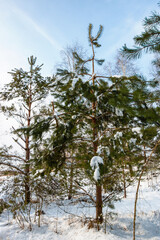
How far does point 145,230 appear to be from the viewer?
11.4 ft

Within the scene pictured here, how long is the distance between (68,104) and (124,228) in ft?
10.8

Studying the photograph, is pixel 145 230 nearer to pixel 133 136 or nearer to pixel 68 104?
pixel 133 136

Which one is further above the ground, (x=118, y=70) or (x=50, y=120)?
(x=118, y=70)

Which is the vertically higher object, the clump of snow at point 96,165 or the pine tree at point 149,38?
the pine tree at point 149,38

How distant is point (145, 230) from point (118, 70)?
8.93m

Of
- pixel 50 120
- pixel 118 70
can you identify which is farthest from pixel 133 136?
pixel 118 70

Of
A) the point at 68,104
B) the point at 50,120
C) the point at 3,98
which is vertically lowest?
the point at 50,120

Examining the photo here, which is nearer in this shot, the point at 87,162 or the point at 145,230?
the point at 87,162

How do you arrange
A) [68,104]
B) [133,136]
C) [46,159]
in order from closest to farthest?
[133,136] → [46,159] → [68,104]

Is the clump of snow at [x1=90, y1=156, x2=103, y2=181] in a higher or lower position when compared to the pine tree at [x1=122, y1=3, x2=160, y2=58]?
lower

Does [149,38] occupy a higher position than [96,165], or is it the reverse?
[149,38]

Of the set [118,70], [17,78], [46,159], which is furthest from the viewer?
[118,70]

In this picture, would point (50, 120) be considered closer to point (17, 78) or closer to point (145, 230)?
point (145, 230)

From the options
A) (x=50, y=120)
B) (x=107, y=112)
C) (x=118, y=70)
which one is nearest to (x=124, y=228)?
(x=107, y=112)
